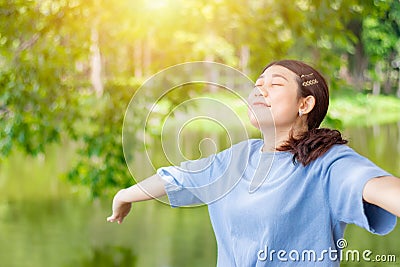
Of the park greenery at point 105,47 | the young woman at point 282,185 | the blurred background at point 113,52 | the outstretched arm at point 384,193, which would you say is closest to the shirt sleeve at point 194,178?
the young woman at point 282,185

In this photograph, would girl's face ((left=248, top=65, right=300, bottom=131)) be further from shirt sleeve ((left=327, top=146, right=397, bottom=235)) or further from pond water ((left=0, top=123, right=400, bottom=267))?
pond water ((left=0, top=123, right=400, bottom=267))

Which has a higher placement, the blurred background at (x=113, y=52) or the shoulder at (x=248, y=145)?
the blurred background at (x=113, y=52)

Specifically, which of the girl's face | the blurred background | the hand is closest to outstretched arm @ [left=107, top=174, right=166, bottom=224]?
the hand

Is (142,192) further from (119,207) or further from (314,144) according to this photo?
(314,144)

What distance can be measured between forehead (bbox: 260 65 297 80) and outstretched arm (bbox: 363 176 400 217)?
0.14 metres

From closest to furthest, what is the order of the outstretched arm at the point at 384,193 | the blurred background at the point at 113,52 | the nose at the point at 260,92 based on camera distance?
1. the outstretched arm at the point at 384,193
2. the nose at the point at 260,92
3. the blurred background at the point at 113,52

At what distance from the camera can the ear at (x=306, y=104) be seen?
2.07 feet

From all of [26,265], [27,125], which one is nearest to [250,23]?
[27,125]

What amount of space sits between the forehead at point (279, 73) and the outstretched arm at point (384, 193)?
141mm

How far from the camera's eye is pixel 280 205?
0.60m

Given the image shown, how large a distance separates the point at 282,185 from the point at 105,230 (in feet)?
11.2

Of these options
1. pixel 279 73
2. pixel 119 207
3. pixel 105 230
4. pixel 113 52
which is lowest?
pixel 105 230

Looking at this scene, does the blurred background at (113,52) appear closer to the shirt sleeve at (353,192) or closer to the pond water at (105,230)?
the pond water at (105,230)

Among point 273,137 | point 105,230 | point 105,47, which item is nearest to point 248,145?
point 273,137
